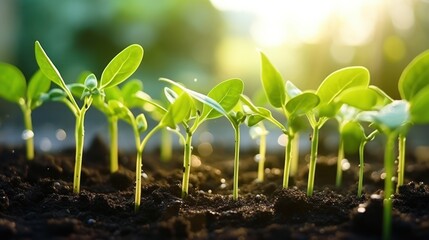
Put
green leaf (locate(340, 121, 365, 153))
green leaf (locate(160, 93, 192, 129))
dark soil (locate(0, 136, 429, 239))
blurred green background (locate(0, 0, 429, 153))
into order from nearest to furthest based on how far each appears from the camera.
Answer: dark soil (locate(0, 136, 429, 239))
green leaf (locate(160, 93, 192, 129))
green leaf (locate(340, 121, 365, 153))
blurred green background (locate(0, 0, 429, 153))

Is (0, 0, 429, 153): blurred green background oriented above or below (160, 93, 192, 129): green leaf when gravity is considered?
above

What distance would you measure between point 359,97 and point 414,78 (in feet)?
0.55

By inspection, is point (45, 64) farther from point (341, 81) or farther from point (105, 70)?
point (341, 81)

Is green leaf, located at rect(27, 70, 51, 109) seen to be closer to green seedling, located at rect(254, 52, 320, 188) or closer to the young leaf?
the young leaf

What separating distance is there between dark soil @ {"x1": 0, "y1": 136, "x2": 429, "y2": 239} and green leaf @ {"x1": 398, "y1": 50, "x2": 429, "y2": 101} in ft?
0.85

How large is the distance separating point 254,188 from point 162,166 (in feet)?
2.25

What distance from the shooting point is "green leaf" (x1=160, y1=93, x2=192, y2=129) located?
1.29 m

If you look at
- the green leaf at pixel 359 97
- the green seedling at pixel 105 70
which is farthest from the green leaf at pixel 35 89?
the green leaf at pixel 359 97

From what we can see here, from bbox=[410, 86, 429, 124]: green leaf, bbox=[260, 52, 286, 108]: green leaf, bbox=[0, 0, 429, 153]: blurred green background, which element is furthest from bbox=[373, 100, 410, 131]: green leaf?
bbox=[0, 0, 429, 153]: blurred green background

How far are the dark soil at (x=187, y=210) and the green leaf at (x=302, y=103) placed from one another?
0.21 meters

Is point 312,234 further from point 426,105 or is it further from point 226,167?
point 226,167

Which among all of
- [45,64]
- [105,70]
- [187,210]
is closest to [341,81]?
[187,210]

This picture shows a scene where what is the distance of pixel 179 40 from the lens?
4406mm

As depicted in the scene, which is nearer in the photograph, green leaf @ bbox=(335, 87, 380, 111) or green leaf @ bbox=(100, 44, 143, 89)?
green leaf @ bbox=(335, 87, 380, 111)
